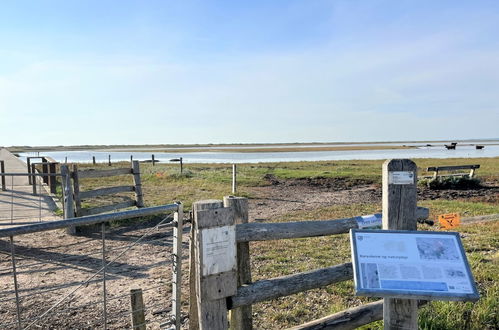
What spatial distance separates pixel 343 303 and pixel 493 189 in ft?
53.7

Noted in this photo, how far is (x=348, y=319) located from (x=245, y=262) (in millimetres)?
1248

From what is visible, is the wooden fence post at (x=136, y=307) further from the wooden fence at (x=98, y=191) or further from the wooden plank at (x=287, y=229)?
the wooden fence at (x=98, y=191)

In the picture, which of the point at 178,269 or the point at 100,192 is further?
the point at 100,192

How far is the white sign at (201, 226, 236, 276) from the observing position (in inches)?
117

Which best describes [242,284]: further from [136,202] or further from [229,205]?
[136,202]

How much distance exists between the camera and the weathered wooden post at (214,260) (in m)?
2.97

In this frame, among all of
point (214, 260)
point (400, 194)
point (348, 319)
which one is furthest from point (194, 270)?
point (400, 194)

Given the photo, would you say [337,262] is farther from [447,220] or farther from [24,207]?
[24,207]

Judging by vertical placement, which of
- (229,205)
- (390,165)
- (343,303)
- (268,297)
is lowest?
(343,303)

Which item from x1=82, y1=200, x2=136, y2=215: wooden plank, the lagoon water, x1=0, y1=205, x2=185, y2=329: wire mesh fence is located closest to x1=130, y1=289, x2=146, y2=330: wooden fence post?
x1=0, y1=205, x2=185, y2=329: wire mesh fence

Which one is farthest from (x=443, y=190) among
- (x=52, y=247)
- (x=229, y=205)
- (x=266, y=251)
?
(x=229, y=205)

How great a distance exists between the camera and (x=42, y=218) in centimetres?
1139

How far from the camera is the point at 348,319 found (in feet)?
12.5

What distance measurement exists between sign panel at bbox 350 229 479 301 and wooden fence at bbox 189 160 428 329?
1.20 feet
